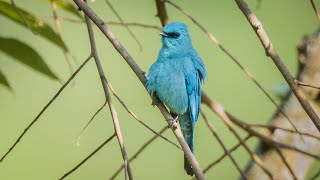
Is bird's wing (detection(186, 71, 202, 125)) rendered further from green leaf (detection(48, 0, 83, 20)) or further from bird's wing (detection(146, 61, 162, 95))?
green leaf (detection(48, 0, 83, 20))

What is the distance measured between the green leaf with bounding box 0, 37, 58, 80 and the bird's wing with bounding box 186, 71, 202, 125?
28.0 inches

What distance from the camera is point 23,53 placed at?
2215 millimetres

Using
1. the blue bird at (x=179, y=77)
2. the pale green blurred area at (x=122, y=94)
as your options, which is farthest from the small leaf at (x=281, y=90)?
the pale green blurred area at (x=122, y=94)

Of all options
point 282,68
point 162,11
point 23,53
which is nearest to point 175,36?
point 162,11

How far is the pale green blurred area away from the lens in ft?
18.7

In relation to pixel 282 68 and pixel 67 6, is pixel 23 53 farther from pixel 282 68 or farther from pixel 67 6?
pixel 282 68

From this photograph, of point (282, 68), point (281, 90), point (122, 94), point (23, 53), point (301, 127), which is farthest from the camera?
point (122, 94)

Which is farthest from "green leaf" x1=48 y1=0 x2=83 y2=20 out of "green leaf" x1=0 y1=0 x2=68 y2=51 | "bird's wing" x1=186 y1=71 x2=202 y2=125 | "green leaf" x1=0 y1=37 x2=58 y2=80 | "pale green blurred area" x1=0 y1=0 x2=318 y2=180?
"pale green blurred area" x1=0 y1=0 x2=318 y2=180

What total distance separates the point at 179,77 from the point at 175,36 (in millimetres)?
159

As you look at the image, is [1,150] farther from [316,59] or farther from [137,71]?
[137,71]

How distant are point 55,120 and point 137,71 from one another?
396 cm

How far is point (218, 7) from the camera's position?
651 cm

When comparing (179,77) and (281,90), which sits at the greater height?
(179,77)

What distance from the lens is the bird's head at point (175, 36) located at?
9.18ft
